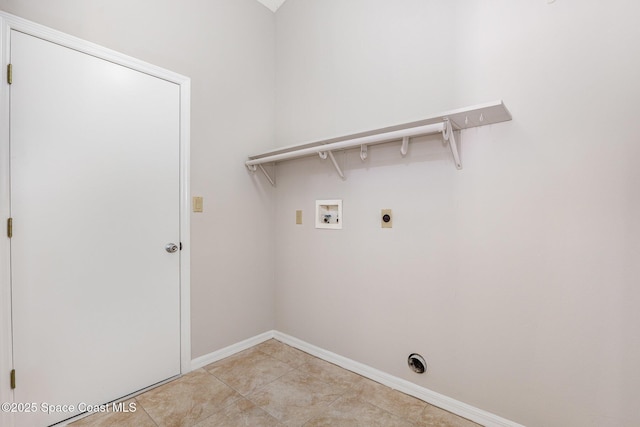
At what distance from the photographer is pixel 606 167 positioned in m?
1.33

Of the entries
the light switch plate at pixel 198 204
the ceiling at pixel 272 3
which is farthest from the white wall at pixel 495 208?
the light switch plate at pixel 198 204

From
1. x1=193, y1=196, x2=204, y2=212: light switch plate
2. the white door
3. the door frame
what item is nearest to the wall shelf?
x1=193, y1=196, x2=204, y2=212: light switch plate

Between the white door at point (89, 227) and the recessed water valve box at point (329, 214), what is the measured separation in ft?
3.60

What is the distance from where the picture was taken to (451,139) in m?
1.62

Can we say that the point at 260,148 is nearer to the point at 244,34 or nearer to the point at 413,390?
the point at 244,34

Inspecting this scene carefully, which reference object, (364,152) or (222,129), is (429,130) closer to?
(364,152)

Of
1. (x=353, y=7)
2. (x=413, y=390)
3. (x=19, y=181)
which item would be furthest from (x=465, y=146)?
(x=19, y=181)

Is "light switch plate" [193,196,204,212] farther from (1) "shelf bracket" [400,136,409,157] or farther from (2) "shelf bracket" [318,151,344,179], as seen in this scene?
(1) "shelf bracket" [400,136,409,157]

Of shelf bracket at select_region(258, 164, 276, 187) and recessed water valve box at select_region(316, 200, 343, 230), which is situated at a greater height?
shelf bracket at select_region(258, 164, 276, 187)

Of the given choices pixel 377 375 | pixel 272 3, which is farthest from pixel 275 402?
pixel 272 3

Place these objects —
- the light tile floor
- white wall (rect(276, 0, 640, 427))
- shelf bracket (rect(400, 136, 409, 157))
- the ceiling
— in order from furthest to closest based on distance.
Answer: the ceiling
shelf bracket (rect(400, 136, 409, 157))
the light tile floor
white wall (rect(276, 0, 640, 427))

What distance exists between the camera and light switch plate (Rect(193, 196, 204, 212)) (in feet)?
7.34

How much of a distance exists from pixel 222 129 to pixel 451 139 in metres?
1.77

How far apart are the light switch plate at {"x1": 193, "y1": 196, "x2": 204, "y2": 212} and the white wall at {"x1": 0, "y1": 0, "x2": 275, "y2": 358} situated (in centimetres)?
5
